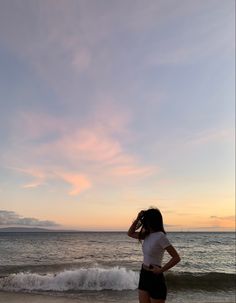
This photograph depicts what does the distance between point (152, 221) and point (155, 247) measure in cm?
29

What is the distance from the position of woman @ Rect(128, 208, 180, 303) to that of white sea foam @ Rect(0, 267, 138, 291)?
10178mm

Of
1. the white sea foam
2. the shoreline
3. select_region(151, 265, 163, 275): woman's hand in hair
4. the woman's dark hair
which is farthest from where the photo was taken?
the white sea foam

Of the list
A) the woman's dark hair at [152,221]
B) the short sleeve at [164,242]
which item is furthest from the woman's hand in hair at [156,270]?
the woman's dark hair at [152,221]

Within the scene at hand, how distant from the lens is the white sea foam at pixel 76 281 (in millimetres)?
14156

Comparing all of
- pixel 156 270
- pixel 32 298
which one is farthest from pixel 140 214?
pixel 32 298

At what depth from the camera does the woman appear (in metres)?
4.35

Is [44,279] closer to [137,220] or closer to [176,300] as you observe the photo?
[176,300]

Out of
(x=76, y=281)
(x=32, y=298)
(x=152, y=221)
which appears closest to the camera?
(x=152, y=221)

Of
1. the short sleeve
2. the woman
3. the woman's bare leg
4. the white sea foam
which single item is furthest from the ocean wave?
the short sleeve

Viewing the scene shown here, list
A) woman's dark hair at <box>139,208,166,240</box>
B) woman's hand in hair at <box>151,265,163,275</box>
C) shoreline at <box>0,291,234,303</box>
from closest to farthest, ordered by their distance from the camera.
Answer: woman's hand in hair at <box>151,265,163,275</box> < woman's dark hair at <box>139,208,166,240</box> < shoreline at <box>0,291,234,303</box>

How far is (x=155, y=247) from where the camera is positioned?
438 cm

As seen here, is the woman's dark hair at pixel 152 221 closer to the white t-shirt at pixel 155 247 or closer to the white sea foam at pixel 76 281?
the white t-shirt at pixel 155 247

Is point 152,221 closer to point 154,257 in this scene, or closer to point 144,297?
point 154,257

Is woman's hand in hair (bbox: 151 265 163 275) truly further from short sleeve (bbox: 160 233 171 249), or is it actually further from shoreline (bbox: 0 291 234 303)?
shoreline (bbox: 0 291 234 303)
